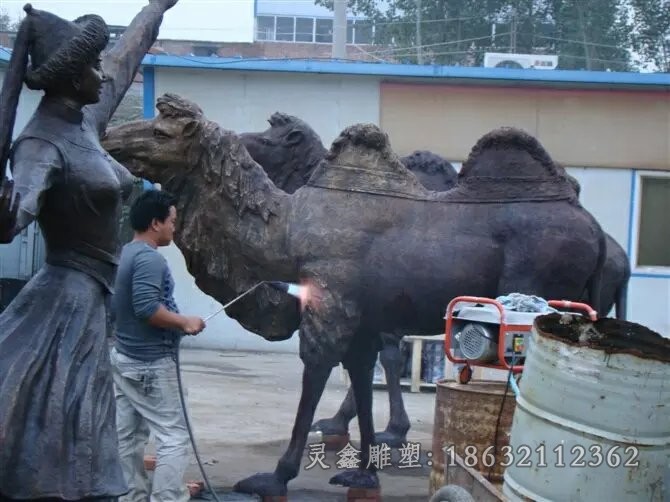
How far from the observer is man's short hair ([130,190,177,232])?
5.98 meters

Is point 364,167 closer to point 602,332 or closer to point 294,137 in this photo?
point 294,137

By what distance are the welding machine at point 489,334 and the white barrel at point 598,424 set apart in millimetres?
797

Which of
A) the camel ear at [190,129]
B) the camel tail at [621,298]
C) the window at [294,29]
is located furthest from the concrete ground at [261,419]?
the window at [294,29]

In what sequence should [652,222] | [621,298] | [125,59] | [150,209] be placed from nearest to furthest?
[125,59], [150,209], [621,298], [652,222]

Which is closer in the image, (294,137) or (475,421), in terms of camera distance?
(475,421)

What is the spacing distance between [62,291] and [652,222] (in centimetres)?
1155

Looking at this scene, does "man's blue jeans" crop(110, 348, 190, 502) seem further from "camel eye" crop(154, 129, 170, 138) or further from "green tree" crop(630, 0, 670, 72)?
"green tree" crop(630, 0, 670, 72)

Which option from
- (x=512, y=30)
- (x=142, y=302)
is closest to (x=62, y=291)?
(x=142, y=302)

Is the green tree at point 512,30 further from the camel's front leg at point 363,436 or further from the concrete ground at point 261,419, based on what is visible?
the camel's front leg at point 363,436

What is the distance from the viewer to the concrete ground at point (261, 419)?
7.60 m

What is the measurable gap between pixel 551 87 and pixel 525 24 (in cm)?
1236

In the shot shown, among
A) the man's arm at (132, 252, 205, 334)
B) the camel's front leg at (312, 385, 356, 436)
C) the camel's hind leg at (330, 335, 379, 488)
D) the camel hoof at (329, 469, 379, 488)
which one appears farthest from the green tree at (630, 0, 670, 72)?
the man's arm at (132, 252, 205, 334)

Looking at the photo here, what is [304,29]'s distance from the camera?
147 ft

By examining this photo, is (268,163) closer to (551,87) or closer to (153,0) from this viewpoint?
(153,0)
